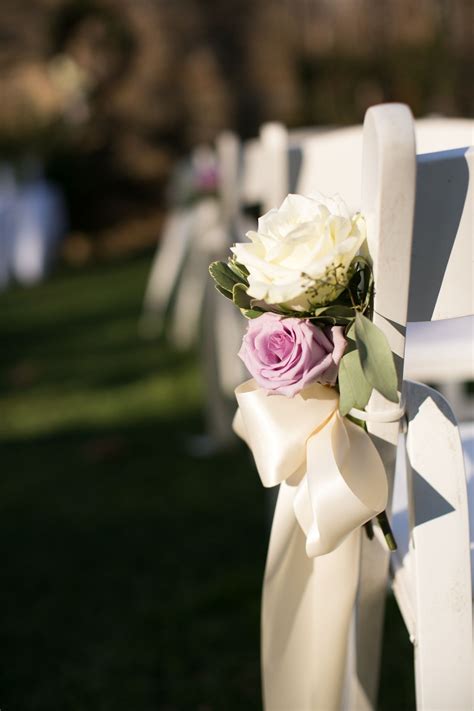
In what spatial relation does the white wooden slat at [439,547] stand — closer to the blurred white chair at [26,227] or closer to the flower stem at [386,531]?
the flower stem at [386,531]

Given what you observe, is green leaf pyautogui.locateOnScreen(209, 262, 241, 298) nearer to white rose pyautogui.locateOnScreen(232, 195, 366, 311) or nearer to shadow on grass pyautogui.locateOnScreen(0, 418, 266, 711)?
white rose pyautogui.locateOnScreen(232, 195, 366, 311)

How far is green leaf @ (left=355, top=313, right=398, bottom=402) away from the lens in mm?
892

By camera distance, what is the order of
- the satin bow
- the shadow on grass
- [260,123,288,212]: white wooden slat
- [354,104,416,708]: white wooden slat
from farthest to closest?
[260,123,288,212]: white wooden slat → the shadow on grass → the satin bow → [354,104,416,708]: white wooden slat

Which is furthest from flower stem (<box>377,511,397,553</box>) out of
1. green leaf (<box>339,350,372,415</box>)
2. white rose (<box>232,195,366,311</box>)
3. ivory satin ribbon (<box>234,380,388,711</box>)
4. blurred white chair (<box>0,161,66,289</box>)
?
blurred white chair (<box>0,161,66,289</box>)

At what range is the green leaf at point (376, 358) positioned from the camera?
0.89 metres

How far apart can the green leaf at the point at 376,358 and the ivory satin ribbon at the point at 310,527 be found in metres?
0.10

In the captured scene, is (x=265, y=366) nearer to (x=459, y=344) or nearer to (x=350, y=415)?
(x=350, y=415)

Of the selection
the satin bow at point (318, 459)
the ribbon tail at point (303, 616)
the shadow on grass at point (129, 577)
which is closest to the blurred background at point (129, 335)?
the shadow on grass at point (129, 577)

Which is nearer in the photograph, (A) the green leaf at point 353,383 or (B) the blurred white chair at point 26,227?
(A) the green leaf at point 353,383

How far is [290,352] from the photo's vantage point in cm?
94

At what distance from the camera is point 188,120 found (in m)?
9.66

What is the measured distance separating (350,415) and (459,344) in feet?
3.24

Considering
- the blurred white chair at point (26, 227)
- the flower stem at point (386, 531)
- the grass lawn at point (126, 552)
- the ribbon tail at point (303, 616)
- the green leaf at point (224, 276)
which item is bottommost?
the blurred white chair at point (26, 227)

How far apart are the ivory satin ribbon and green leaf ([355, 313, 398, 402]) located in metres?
0.10
